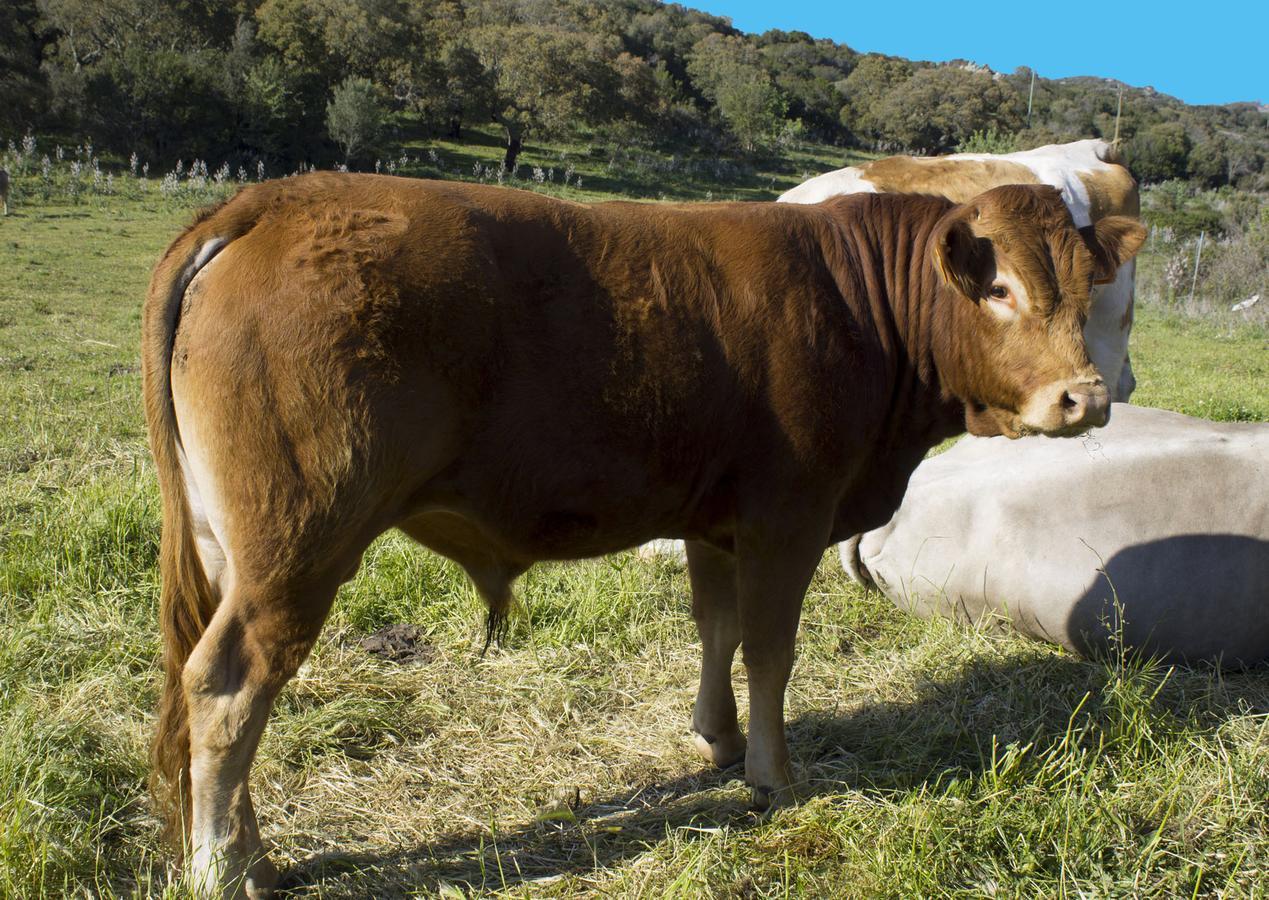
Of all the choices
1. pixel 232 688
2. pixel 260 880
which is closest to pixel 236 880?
pixel 260 880

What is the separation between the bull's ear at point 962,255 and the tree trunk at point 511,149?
3488cm

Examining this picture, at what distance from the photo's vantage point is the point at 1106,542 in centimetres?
425

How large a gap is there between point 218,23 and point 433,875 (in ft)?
177

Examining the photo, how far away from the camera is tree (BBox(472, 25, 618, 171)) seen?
153 ft

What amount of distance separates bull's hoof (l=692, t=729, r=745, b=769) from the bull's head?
5.08ft

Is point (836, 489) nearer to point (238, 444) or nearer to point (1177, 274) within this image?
point (238, 444)

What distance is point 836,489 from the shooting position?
10.1ft

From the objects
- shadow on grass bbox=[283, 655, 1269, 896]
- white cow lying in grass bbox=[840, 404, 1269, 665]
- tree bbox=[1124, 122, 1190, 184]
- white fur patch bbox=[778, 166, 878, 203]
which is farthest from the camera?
tree bbox=[1124, 122, 1190, 184]

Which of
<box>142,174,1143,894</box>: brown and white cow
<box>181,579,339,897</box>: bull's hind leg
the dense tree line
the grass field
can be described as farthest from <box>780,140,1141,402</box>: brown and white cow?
the dense tree line

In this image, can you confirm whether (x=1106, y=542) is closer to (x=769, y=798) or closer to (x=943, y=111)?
(x=769, y=798)

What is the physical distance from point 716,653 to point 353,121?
1456 inches

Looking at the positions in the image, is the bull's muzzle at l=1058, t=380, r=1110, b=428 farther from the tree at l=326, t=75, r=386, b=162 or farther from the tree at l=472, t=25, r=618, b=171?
the tree at l=472, t=25, r=618, b=171

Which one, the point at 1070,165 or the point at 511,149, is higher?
the point at 511,149

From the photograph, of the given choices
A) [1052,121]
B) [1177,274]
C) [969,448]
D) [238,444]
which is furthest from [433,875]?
[1052,121]
